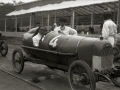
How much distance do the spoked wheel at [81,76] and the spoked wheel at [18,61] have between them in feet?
7.76

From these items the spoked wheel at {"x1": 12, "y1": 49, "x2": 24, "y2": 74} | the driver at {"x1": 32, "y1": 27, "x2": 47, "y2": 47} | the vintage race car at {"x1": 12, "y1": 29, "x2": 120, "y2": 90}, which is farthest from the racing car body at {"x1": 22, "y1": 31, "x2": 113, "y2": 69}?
the spoked wheel at {"x1": 12, "y1": 49, "x2": 24, "y2": 74}

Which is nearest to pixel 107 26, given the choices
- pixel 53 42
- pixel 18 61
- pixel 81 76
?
pixel 53 42

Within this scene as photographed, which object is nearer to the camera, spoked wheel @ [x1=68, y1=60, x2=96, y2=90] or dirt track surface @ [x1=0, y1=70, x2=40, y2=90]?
spoked wheel @ [x1=68, y1=60, x2=96, y2=90]

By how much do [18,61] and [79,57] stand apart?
250cm

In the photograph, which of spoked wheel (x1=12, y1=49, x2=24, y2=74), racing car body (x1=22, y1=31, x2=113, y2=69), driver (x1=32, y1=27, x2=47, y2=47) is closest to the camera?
racing car body (x1=22, y1=31, x2=113, y2=69)

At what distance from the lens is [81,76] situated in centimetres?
440

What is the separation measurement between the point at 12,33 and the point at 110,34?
24187 mm

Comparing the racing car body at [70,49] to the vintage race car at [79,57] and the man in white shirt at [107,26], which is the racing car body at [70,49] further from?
the man in white shirt at [107,26]

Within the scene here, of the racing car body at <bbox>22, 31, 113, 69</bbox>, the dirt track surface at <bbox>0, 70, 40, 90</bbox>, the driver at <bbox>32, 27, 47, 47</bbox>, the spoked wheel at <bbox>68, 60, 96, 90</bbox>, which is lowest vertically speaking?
the dirt track surface at <bbox>0, 70, 40, 90</bbox>

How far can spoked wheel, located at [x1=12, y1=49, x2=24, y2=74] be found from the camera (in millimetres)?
6577

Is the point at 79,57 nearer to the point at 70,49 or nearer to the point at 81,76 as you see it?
the point at 70,49

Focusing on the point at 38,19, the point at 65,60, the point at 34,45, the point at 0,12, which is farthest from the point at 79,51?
the point at 0,12

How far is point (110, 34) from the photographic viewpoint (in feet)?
19.7

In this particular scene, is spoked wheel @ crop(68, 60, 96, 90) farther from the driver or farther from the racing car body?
the driver
